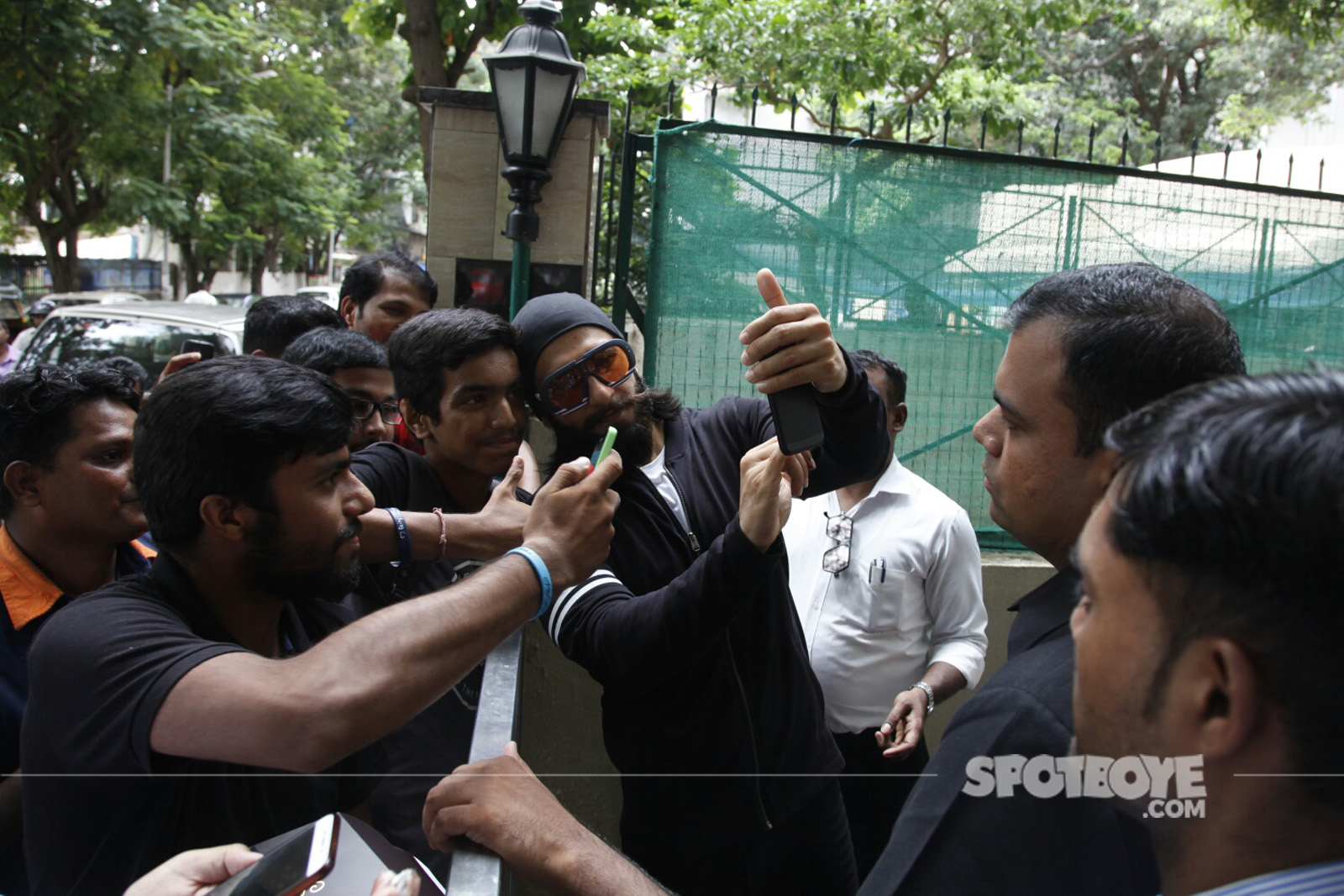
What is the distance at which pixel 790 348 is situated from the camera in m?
1.91

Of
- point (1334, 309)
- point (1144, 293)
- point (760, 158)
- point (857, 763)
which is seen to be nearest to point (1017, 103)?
point (1334, 309)

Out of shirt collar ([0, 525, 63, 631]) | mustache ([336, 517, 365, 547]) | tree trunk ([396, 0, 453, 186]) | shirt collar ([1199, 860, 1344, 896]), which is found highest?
tree trunk ([396, 0, 453, 186])

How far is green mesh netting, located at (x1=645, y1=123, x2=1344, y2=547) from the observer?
14.0 feet

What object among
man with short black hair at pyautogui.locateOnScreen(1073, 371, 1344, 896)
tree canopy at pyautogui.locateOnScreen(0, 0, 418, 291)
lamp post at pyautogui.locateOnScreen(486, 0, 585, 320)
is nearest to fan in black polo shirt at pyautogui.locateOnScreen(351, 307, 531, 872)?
man with short black hair at pyautogui.locateOnScreen(1073, 371, 1344, 896)

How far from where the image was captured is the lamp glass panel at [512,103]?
4434mm

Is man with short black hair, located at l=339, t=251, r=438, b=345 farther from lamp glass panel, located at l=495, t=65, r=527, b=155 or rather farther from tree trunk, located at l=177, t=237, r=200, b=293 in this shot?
tree trunk, located at l=177, t=237, r=200, b=293

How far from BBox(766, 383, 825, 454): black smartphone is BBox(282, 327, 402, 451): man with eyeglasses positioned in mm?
1732

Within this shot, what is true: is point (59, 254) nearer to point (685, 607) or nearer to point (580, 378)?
point (580, 378)

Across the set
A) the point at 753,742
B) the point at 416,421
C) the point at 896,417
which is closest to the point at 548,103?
the point at 896,417

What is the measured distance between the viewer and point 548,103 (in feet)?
14.7

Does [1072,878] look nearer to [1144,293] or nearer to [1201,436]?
[1201,436]

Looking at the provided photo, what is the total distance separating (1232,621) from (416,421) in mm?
2151

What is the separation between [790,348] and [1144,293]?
0.66 m

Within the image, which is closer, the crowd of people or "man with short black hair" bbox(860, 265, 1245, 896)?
the crowd of people
